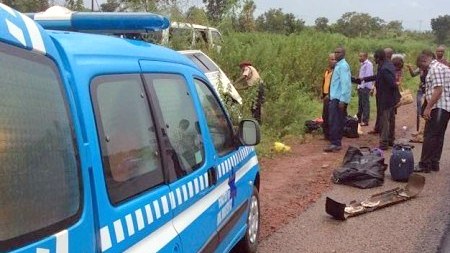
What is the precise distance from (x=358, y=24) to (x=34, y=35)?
2514 inches

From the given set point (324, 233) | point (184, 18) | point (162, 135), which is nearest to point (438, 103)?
point (324, 233)

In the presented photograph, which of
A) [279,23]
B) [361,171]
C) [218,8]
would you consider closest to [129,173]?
[361,171]

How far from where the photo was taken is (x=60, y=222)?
1832mm

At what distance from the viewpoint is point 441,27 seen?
2913 inches

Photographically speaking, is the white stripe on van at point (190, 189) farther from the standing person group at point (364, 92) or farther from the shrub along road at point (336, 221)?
the standing person group at point (364, 92)

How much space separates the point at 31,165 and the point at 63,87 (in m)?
0.34

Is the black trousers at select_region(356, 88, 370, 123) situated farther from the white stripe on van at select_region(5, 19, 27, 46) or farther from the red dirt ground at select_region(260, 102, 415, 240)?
the white stripe on van at select_region(5, 19, 27, 46)

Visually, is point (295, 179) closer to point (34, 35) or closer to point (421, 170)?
point (421, 170)

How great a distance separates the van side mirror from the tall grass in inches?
254

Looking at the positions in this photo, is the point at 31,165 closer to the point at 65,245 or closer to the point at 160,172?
the point at 65,245

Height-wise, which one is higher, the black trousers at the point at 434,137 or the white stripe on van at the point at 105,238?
the white stripe on van at the point at 105,238

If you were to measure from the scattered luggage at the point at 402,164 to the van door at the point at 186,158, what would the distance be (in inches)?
184

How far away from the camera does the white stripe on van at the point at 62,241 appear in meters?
1.76

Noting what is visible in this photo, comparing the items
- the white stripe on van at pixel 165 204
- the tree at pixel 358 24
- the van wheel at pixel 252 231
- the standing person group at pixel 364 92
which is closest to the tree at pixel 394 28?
the tree at pixel 358 24
